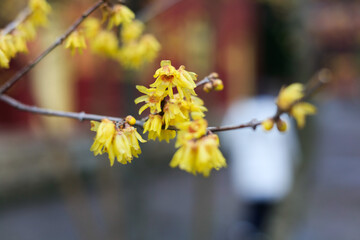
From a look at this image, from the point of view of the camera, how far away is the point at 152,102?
131cm

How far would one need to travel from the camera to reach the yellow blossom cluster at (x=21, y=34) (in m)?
1.57

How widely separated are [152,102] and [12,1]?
308 centimetres

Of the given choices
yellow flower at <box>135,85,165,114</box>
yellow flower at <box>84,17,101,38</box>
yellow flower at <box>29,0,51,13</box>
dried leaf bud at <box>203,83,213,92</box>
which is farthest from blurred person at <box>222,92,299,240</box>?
yellow flower at <box>135,85,165,114</box>

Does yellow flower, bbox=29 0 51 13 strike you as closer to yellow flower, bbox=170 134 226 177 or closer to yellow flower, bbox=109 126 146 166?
yellow flower, bbox=109 126 146 166

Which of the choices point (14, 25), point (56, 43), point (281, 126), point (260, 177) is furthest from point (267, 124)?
point (260, 177)

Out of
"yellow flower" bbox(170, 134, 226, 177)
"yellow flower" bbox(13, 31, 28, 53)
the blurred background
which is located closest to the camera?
"yellow flower" bbox(170, 134, 226, 177)

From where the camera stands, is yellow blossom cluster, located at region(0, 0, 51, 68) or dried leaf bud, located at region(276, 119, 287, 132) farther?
yellow blossom cluster, located at region(0, 0, 51, 68)

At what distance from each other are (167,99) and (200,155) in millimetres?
214

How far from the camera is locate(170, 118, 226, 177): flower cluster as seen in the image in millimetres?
1232

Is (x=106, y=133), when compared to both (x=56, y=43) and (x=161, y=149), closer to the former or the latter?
(x=56, y=43)

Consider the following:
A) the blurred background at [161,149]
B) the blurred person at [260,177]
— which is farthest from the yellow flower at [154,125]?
the blurred person at [260,177]

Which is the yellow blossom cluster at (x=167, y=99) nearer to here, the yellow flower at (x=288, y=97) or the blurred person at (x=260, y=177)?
the yellow flower at (x=288, y=97)

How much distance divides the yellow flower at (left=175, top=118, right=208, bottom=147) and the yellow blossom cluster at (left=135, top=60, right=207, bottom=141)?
0.10 ft

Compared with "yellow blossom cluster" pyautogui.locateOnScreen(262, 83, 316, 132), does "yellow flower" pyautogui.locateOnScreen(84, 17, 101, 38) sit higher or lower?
higher
